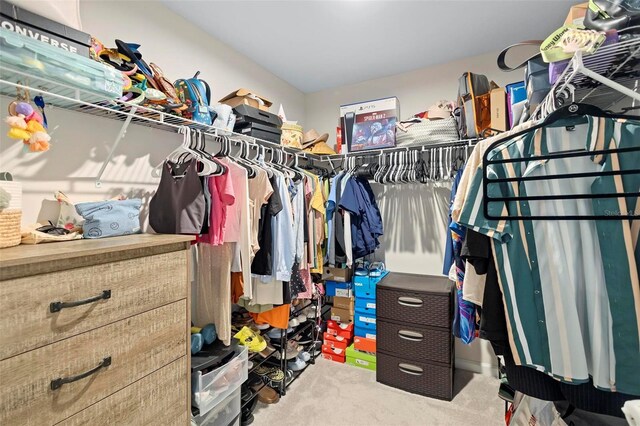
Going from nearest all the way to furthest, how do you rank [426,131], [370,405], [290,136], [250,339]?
[250,339] < [370,405] < [426,131] < [290,136]

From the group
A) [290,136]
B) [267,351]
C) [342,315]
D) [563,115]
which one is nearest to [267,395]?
[267,351]

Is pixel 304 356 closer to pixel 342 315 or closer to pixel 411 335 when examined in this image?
pixel 342 315

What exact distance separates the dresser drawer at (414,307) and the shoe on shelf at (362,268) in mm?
283

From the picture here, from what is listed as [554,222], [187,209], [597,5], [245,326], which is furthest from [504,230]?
[245,326]

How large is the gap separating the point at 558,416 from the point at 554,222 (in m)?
0.67

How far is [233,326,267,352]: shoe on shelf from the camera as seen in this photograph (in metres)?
1.74

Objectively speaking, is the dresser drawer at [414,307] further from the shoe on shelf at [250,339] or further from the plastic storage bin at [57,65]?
the plastic storage bin at [57,65]

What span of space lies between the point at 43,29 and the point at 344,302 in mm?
2495

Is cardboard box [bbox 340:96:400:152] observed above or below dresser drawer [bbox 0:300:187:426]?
above

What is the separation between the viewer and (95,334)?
2.79 ft

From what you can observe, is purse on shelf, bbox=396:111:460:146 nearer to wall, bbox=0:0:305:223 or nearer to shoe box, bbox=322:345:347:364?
wall, bbox=0:0:305:223

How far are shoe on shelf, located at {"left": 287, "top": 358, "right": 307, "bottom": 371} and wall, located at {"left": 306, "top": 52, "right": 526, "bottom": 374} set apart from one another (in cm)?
116

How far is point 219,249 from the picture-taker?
160 cm

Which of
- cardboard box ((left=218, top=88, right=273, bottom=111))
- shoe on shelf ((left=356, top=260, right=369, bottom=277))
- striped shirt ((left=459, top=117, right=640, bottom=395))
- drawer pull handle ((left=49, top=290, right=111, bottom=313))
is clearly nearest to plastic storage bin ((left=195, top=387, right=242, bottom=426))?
drawer pull handle ((left=49, top=290, right=111, bottom=313))
